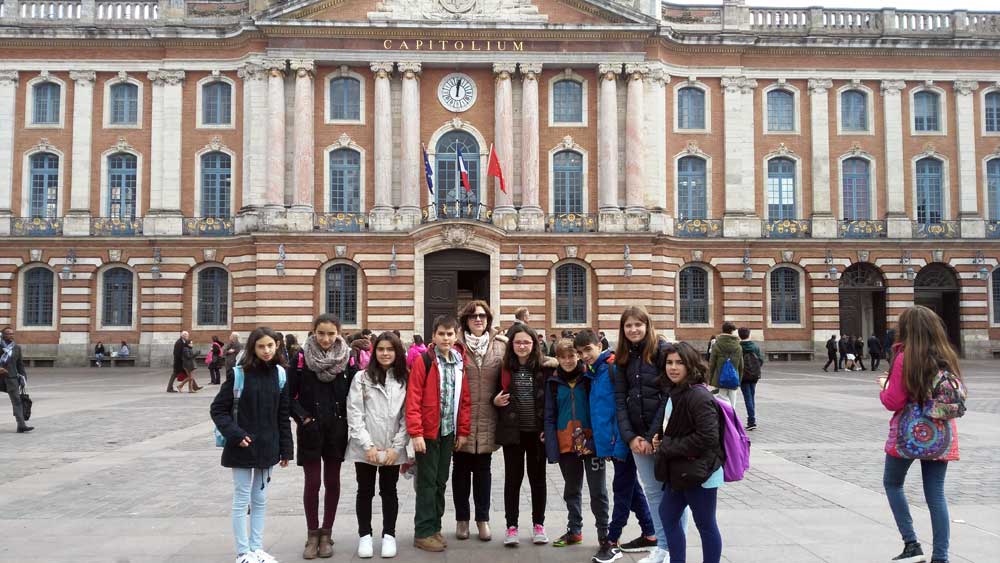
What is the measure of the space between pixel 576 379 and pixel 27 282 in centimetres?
3329

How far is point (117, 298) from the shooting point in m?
33.8

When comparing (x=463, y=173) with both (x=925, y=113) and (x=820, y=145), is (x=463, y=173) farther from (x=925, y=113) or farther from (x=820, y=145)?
(x=925, y=113)

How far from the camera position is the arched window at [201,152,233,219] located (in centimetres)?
3353

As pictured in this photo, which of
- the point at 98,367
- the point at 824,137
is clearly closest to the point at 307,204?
the point at 98,367

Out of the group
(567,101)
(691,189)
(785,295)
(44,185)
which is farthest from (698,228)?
(44,185)

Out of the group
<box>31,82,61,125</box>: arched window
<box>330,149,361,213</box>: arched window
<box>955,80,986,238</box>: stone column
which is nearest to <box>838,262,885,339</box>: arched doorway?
<box>955,80,986,238</box>: stone column

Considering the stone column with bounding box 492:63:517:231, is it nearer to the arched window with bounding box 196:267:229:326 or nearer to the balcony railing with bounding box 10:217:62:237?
the arched window with bounding box 196:267:229:326

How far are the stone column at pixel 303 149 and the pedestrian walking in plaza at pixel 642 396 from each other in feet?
86.1

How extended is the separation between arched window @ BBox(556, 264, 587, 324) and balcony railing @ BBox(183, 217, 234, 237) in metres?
13.5

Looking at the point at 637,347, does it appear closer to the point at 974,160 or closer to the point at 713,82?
the point at 713,82

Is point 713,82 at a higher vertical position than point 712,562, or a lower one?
higher

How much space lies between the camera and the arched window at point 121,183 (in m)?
33.8

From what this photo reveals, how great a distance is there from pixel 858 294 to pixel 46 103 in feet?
115

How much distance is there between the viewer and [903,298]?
34.3 m
